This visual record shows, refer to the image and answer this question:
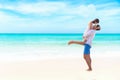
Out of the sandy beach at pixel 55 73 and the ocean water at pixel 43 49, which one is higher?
the sandy beach at pixel 55 73

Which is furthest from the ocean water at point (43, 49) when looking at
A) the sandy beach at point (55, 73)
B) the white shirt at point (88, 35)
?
the white shirt at point (88, 35)

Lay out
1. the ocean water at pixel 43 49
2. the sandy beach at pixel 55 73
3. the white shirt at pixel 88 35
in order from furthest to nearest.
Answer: the ocean water at pixel 43 49, the white shirt at pixel 88 35, the sandy beach at pixel 55 73

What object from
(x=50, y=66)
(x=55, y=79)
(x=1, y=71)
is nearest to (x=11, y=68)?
(x=1, y=71)

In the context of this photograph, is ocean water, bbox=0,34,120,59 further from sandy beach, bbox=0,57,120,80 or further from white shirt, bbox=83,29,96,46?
white shirt, bbox=83,29,96,46

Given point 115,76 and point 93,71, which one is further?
point 93,71

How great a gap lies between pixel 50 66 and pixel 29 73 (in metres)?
1.32

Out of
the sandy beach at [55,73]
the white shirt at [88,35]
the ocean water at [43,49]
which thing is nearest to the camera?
the sandy beach at [55,73]

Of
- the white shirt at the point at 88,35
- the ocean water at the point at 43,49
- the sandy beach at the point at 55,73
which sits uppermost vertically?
the white shirt at the point at 88,35

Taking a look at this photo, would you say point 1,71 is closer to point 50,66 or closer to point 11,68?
point 11,68

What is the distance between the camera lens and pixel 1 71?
7551 mm

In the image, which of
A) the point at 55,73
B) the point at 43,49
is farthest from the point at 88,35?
the point at 43,49

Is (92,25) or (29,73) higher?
(92,25)

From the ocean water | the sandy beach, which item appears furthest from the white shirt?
the ocean water

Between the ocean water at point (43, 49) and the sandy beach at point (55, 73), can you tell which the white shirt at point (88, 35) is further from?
the ocean water at point (43, 49)
